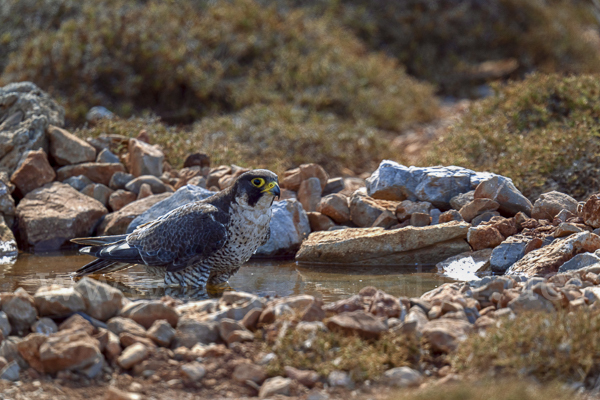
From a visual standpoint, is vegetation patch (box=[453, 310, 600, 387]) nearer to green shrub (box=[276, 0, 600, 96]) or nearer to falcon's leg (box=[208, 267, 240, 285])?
falcon's leg (box=[208, 267, 240, 285])

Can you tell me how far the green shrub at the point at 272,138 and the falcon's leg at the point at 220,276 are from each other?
2835 mm

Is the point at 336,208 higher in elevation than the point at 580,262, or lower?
higher

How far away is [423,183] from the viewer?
294 inches

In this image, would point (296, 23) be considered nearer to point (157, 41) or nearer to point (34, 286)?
point (157, 41)

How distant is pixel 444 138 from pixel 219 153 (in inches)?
128

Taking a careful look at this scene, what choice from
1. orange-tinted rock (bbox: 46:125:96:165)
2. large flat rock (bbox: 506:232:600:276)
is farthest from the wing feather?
orange-tinted rock (bbox: 46:125:96:165)

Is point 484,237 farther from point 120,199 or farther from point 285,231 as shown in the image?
point 120,199

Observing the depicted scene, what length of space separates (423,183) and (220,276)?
2558mm

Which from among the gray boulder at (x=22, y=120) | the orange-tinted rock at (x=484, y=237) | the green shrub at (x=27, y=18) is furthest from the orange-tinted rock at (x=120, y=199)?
the green shrub at (x=27, y=18)

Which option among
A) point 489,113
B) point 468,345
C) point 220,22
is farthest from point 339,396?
point 220,22

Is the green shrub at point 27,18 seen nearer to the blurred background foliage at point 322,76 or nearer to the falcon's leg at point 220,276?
the blurred background foliage at point 322,76

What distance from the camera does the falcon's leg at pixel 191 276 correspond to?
19.7 ft

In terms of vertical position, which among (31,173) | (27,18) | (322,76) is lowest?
(31,173)

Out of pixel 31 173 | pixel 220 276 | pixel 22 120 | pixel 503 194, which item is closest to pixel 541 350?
pixel 220 276
